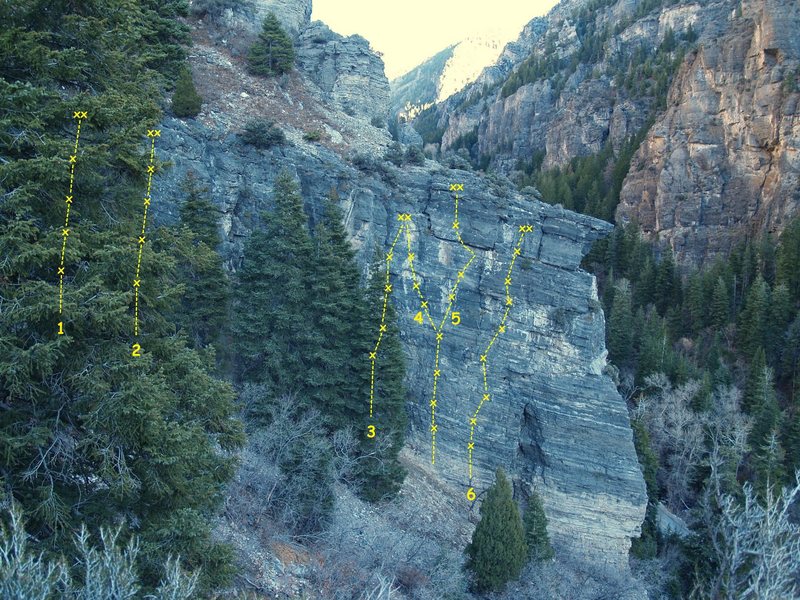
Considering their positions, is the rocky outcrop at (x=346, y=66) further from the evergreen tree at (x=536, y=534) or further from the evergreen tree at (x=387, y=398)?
the evergreen tree at (x=536, y=534)

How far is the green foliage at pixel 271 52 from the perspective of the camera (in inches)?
1046

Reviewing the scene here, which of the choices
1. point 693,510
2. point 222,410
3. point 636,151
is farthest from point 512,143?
point 222,410

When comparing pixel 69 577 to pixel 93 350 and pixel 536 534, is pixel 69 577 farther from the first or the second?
pixel 536 534

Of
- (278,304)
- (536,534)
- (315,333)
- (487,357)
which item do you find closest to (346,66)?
(278,304)

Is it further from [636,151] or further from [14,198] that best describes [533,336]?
[636,151]

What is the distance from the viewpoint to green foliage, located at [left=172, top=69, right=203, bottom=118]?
2266cm

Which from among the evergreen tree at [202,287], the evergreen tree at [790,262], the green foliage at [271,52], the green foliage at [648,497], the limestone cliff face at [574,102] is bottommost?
the green foliage at [648,497]

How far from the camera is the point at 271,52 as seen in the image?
87.5 feet

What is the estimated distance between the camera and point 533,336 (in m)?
23.2

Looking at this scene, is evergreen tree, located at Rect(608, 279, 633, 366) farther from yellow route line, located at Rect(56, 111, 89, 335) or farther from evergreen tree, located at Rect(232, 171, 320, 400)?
yellow route line, located at Rect(56, 111, 89, 335)

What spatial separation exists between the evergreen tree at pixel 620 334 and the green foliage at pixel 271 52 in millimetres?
26230

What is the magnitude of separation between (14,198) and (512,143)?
308ft

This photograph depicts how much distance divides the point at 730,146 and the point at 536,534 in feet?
178

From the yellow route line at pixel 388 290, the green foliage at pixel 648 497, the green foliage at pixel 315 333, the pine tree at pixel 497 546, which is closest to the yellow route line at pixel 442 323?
the yellow route line at pixel 388 290
